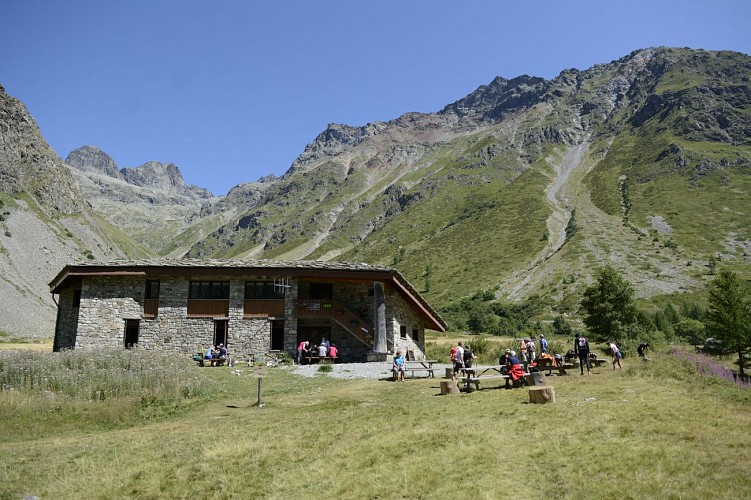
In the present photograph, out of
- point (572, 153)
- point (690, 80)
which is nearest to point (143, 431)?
point (572, 153)

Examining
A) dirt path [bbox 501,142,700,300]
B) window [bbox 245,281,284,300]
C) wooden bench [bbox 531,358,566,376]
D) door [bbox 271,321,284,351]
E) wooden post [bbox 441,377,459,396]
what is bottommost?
wooden post [bbox 441,377,459,396]

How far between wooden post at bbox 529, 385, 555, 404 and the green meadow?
32 centimetres

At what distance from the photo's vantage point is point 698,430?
30.1ft

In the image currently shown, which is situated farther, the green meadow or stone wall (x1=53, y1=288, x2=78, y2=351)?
stone wall (x1=53, y1=288, x2=78, y2=351)

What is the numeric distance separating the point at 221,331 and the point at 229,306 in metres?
1.64

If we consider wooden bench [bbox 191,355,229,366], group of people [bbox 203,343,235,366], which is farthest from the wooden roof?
wooden bench [bbox 191,355,229,366]

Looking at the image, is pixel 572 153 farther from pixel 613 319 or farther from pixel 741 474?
pixel 741 474

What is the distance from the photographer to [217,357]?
28.3 meters

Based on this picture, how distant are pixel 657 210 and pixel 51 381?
124 m

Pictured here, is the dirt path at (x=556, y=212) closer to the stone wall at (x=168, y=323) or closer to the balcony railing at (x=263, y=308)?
the stone wall at (x=168, y=323)

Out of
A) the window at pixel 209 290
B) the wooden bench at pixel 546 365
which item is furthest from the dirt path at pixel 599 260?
the window at pixel 209 290

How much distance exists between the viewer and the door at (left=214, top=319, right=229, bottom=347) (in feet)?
98.0

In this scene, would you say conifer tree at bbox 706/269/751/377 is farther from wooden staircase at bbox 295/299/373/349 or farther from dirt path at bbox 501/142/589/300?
dirt path at bbox 501/142/589/300

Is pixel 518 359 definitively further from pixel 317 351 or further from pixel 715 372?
pixel 317 351
